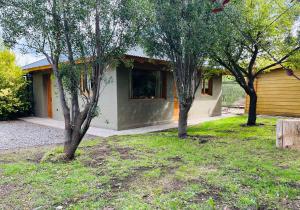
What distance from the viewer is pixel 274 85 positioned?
1287 cm

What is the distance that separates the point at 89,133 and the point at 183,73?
368cm

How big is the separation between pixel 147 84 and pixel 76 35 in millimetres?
5340

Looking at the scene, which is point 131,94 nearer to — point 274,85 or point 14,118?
point 14,118

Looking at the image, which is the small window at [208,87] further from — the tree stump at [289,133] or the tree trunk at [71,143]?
the tree trunk at [71,143]

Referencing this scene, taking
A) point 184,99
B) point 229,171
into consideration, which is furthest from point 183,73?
point 229,171

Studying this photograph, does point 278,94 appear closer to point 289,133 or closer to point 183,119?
point 289,133

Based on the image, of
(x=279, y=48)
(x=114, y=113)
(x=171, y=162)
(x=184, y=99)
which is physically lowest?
(x=171, y=162)

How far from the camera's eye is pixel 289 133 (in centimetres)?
576

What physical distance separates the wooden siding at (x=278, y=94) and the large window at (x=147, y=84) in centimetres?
641

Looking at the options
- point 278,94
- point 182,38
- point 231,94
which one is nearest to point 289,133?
point 182,38

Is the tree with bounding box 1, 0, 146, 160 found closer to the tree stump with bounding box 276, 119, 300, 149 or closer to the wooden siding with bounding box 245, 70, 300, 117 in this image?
the tree stump with bounding box 276, 119, 300, 149

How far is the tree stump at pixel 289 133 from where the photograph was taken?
5691mm

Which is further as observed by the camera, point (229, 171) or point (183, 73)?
point (183, 73)

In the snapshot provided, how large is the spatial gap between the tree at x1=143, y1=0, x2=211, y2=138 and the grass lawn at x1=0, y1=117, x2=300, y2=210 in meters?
1.88
